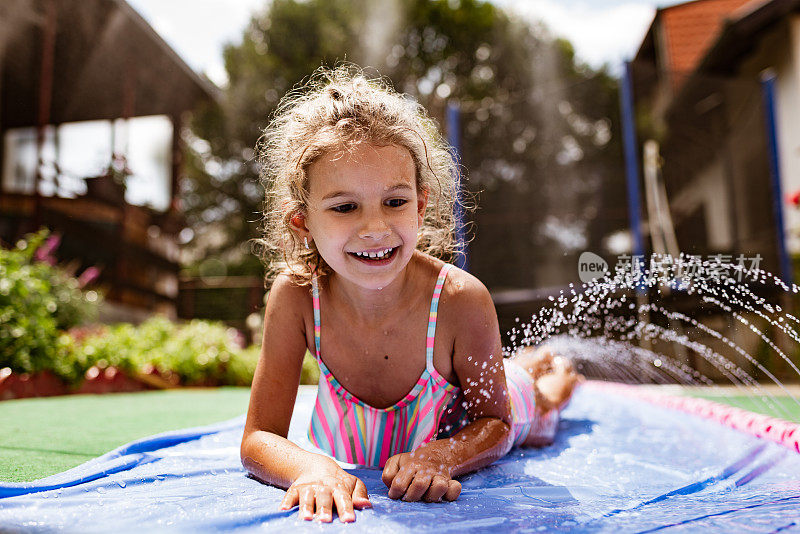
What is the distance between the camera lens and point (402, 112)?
1.82 m

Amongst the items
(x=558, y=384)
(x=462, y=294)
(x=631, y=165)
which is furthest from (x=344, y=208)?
(x=631, y=165)

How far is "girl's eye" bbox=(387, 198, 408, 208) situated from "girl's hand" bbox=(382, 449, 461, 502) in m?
0.63

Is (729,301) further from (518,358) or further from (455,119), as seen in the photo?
(455,119)

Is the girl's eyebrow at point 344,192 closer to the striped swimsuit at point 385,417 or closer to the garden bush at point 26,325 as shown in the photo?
the striped swimsuit at point 385,417

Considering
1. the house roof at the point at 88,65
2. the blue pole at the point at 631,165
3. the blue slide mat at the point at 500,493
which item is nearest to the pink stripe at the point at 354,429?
the blue slide mat at the point at 500,493

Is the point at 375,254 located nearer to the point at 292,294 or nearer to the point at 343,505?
the point at 292,294

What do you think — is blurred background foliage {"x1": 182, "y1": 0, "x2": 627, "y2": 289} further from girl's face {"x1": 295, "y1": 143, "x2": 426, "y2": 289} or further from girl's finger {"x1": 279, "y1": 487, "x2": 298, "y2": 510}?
girl's finger {"x1": 279, "y1": 487, "x2": 298, "y2": 510}

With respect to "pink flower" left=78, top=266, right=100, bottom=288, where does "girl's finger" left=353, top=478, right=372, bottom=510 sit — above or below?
below

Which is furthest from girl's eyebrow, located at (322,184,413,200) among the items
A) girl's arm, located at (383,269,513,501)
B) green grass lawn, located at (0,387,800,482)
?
green grass lawn, located at (0,387,800,482)

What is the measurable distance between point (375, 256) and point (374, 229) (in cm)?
9

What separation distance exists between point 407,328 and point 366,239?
35 centimetres

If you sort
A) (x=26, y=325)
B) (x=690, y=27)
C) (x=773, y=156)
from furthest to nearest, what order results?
(x=690, y=27)
(x=773, y=156)
(x=26, y=325)

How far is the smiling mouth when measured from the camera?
1616 millimetres

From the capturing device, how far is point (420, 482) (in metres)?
1.39
